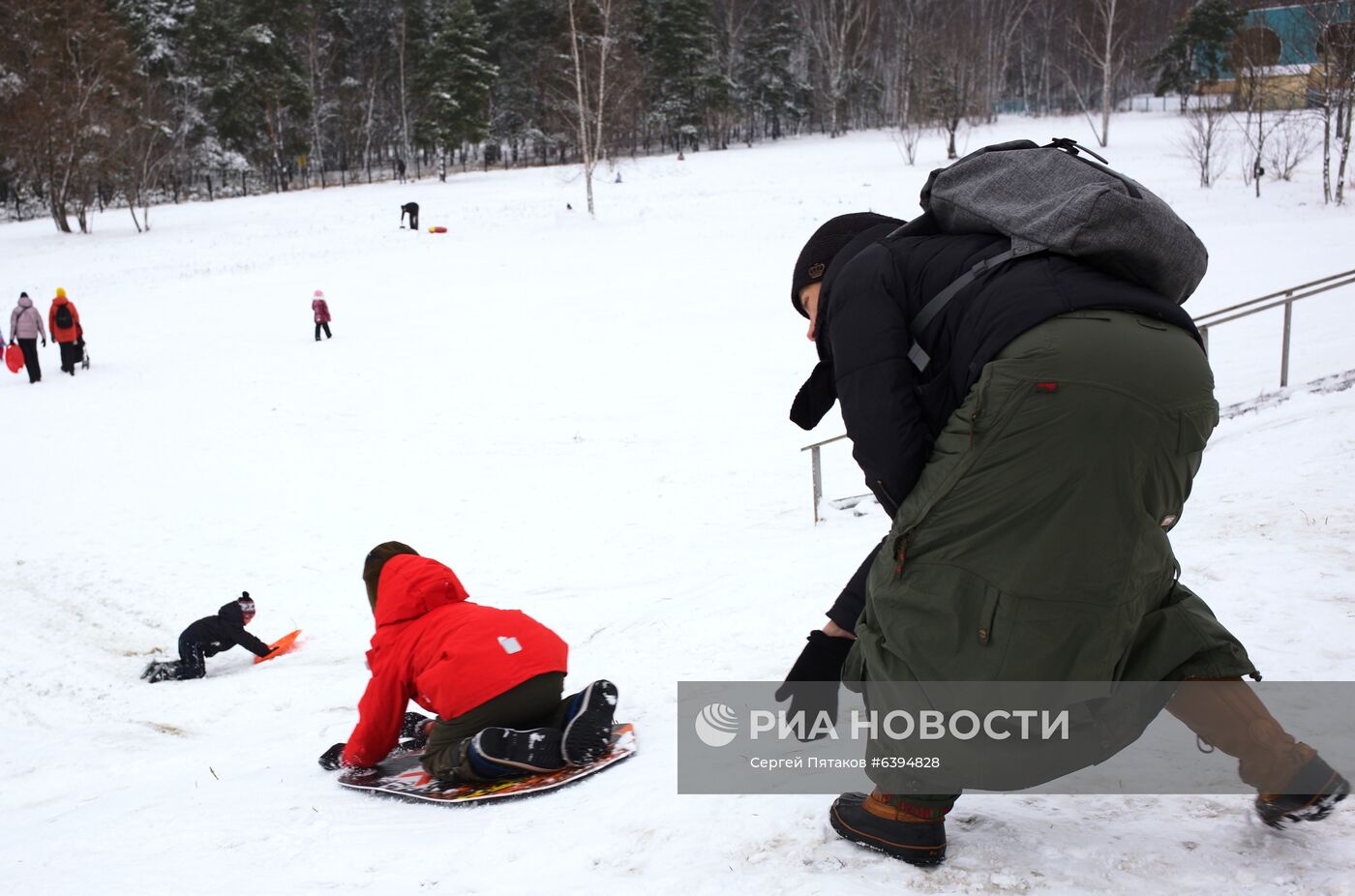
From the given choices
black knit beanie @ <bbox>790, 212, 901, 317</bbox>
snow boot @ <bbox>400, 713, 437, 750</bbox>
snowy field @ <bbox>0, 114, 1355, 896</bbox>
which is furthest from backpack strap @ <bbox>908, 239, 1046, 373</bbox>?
snow boot @ <bbox>400, 713, 437, 750</bbox>

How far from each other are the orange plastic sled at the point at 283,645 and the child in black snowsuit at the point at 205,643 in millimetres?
51

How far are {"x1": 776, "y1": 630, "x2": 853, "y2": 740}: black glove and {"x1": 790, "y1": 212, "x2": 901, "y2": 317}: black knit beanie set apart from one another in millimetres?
1005

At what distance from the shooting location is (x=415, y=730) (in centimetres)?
456

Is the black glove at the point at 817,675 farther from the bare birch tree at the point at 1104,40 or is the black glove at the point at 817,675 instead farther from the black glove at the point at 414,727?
the bare birch tree at the point at 1104,40

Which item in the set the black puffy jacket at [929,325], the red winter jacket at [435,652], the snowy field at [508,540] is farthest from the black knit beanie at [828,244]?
the red winter jacket at [435,652]

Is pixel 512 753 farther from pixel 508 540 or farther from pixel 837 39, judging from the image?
pixel 837 39

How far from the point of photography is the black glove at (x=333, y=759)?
432cm

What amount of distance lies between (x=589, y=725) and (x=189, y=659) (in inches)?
174

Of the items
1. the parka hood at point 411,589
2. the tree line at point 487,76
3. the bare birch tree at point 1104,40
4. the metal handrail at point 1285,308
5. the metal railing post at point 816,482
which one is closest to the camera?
the parka hood at point 411,589

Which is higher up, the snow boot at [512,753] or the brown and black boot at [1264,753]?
the brown and black boot at [1264,753]

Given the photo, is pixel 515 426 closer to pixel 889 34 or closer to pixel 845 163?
pixel 845 163

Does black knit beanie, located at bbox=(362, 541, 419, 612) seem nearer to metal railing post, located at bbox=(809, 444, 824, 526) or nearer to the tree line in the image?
metal railing post, located at bbox=(809, 444, 824, 526)

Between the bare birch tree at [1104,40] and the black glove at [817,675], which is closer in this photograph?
the black glove at [817,675]

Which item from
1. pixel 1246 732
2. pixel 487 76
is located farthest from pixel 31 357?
pixel 487 76
